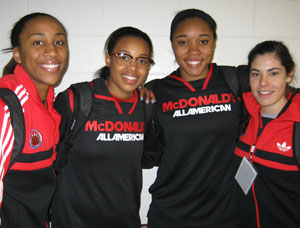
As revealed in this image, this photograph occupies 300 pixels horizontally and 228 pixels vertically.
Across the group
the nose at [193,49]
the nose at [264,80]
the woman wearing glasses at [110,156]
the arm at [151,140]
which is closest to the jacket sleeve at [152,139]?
the arm at [151,140]

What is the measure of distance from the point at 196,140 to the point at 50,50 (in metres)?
1.05

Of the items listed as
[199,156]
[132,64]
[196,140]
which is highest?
[132,64]

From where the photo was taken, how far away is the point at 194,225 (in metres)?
1.43

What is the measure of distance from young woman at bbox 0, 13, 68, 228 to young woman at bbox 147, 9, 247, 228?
0.74 metres

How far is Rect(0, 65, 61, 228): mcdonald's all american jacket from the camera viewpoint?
3.41 ft

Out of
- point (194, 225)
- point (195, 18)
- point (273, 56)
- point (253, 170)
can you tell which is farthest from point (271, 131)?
point (195, 18)

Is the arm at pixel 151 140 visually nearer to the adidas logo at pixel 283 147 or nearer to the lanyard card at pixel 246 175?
the lanyard card at pixel 246 175

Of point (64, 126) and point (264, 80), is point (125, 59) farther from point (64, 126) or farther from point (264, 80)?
point (264, 80)

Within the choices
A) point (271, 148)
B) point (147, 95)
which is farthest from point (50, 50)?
point (271, 148)

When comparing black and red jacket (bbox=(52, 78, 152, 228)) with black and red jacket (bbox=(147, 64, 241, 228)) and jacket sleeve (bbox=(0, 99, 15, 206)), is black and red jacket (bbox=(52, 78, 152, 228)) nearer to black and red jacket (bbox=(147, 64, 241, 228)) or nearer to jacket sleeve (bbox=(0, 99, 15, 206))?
black and red jacket (bbox=(147, 64, 241, 228))

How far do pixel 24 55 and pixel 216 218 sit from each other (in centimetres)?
154

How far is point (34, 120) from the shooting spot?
3.71 feet

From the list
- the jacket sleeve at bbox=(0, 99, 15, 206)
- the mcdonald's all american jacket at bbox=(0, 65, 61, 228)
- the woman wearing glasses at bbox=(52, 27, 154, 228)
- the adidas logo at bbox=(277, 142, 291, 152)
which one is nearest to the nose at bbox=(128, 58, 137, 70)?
the woman wearing glasses at bbox=(52, 27, 154, 228)

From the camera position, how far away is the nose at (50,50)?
118 centimetres
